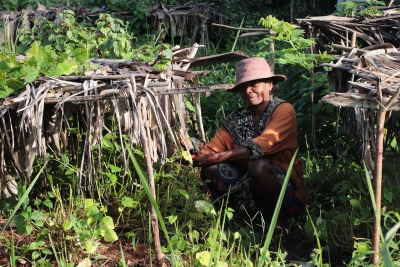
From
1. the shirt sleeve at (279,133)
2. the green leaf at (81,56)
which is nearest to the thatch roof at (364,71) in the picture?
the shirt sleeve at (279,133)

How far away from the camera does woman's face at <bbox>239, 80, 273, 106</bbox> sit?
4.59 metres

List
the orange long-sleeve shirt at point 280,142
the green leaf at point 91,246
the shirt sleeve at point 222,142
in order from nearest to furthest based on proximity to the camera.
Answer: the green leaf at point 91,246
the orange long-sleeve shirt at point 280,142
the shirt sleeve at point 222,142

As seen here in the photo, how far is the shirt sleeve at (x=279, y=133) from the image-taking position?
4.49m

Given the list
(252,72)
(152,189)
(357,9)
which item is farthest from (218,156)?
(357,9)

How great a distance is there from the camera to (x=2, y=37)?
8.08 m

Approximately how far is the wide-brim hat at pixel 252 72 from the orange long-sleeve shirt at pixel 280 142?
19cm

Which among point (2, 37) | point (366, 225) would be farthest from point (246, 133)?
point (2, 37)

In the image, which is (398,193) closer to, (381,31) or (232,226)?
(232,226)

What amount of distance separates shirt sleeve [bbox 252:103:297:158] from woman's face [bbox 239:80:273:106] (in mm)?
117

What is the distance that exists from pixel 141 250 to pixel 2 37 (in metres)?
4.47

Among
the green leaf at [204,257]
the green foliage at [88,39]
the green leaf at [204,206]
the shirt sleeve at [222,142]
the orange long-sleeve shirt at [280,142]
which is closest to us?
the green leaf at [204,257]

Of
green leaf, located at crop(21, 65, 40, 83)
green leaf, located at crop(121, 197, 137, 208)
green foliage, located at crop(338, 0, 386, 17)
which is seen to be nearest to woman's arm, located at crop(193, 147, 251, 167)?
green leaf, located at crop(121, 197, 137, 208)

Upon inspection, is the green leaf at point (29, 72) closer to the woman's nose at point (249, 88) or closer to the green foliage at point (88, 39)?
the woman's nose at point (249, 88)

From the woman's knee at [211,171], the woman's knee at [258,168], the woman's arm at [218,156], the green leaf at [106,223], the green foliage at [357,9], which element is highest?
the green foliage at [357,9]
